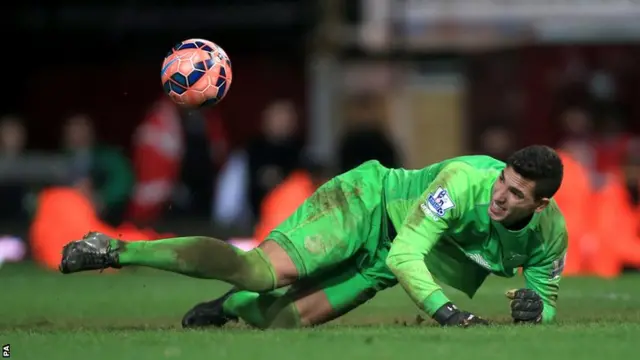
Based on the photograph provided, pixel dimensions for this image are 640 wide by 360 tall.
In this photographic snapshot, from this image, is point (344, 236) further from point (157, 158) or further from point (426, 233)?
point (157, 158)

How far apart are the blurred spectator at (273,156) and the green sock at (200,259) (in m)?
9.22

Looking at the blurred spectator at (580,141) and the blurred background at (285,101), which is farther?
the blurred spectator at (580,141)

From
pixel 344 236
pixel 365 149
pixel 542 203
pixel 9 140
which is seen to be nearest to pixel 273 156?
pixel 365 149

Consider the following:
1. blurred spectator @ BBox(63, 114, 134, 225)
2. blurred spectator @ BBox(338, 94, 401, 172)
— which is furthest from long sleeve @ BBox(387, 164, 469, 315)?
blurred spectator @ BBox(63, 114, 134, 225)

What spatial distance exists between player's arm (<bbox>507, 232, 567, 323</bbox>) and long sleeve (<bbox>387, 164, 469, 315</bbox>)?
57 centimetres

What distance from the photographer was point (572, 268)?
16047mm

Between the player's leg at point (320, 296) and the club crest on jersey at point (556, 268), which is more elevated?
the club crest on jersey at point (556, 268)

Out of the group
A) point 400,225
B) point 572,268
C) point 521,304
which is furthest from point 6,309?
point 572,268

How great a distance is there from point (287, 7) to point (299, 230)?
43.1 feet

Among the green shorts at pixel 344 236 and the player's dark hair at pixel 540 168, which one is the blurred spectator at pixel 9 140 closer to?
the green shorts at pixel 344 236

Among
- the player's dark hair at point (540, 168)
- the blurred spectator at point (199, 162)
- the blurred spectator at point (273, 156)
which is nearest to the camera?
the player's dark hair at point (540, 168)

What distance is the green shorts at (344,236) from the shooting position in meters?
9.40

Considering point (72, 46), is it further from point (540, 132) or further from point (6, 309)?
point (6, 309)

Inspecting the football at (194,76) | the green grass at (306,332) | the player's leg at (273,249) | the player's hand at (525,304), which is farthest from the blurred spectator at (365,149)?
the player's hand at (525,304)
